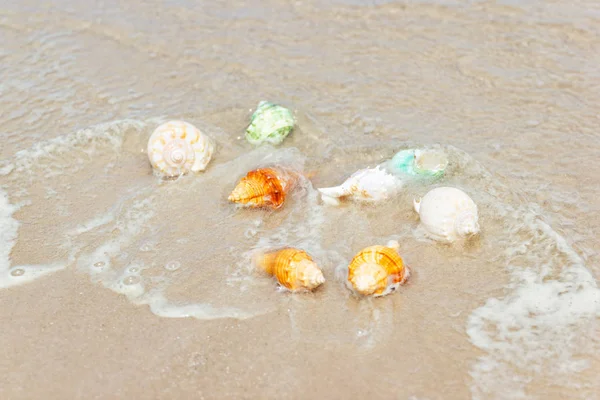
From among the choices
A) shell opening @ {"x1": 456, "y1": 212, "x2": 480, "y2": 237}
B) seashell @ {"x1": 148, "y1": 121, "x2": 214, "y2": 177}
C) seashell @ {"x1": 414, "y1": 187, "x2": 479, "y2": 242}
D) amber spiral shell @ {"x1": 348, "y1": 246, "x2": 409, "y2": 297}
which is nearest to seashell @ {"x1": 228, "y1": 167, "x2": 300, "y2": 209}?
seashell @ {"x1": 148, "y1": 121, "x2": 214, "y2": 177}

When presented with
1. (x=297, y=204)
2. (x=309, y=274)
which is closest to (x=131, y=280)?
(x=309, y=274)

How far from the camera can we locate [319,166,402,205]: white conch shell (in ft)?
14.9

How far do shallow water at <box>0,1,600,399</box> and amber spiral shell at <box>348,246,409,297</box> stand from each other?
0.35ft

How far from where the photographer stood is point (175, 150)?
500 centimetres

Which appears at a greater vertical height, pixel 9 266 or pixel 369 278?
pixel 369 278

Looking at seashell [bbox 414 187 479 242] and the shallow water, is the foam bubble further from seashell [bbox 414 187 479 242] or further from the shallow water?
seashell [bbox 414 187 479 242]

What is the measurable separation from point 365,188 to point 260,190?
775mm

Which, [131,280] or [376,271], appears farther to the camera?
[131,280]

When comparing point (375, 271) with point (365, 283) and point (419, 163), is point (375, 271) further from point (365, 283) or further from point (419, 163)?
point (419, 163)

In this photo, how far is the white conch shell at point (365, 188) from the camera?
4555 millimetres

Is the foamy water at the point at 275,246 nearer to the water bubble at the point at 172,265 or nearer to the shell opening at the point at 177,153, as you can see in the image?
the water bubble at the point at 172,265

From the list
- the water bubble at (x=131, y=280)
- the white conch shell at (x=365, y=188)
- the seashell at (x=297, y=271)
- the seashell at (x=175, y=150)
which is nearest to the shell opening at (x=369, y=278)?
the seashell at (x=297, y=271)

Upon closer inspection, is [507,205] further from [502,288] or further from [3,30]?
[3,30]

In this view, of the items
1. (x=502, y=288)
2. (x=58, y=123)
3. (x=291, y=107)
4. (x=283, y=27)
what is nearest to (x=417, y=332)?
(x=502, y=288)
